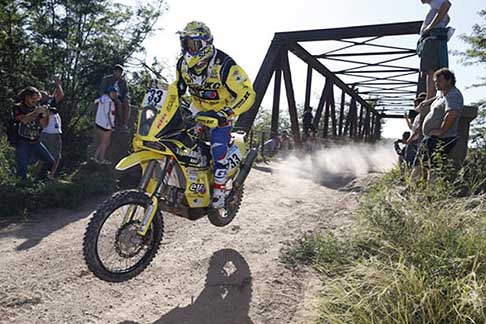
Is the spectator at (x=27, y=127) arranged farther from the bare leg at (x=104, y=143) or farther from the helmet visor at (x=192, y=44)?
the helmet visor at (x=192, y=44)

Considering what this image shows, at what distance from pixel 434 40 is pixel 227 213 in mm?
3915

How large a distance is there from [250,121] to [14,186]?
5580 millimetres

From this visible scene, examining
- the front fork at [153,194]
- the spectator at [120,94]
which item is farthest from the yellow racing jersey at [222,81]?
the spectator at [120,94]

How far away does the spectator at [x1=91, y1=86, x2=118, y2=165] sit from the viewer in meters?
7.32

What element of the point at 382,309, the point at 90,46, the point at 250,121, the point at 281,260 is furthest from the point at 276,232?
the point at 90,46

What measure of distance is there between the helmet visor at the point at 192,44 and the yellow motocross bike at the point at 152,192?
52 centimetres

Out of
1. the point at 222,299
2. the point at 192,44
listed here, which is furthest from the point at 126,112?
the point at 222,299

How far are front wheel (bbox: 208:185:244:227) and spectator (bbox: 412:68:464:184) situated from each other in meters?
2.12

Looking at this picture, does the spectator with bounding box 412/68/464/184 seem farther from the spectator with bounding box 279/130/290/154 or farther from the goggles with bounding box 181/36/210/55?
the spectator with bounding box 279/130/290/154

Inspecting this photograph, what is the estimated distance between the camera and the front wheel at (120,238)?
3038 mm

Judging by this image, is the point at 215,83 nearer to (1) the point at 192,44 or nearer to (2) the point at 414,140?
(1) the point at 192,44

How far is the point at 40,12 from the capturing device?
35.9 feet

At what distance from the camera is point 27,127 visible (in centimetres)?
605

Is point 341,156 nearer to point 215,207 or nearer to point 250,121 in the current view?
point 250,121
